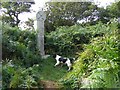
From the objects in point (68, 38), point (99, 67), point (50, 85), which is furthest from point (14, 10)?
point (99, 67)

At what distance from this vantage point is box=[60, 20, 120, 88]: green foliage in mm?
2947

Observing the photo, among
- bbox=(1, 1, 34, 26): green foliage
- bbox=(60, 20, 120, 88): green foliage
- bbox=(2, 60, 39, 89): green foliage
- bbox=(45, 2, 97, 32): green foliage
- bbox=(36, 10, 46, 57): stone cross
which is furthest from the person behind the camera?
bbox=(45, 2, 97, 32): green foliage

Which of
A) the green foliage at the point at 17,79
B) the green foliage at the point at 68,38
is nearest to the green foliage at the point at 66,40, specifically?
the green foliage at the point at 68,38

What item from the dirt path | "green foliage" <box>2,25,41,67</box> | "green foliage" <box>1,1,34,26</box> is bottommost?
the dirt path

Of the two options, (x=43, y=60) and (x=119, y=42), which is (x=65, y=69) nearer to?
(x=43, y=60)

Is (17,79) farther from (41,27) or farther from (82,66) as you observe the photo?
(41,27)

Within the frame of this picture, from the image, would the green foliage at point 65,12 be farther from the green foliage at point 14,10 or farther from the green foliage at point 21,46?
the green foliage at point 21,46

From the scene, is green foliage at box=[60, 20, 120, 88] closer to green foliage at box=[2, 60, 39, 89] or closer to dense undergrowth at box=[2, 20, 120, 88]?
dense undergrowth at box=[2, 20, 120, 88]

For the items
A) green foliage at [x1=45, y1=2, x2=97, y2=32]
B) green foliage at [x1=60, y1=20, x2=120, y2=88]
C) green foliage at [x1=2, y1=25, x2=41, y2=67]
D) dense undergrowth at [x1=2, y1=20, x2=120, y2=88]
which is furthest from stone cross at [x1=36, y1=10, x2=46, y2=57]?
green foliage at [x1=60, y1=20, x2=120, y2=88]

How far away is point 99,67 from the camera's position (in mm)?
3098

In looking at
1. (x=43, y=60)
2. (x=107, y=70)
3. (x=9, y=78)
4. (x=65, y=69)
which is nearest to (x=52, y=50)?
(x=43, y=60)

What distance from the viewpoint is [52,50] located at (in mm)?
6699

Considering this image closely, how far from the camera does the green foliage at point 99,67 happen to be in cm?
295

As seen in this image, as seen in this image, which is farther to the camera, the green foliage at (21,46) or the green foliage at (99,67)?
the green foliage at (21,46)
